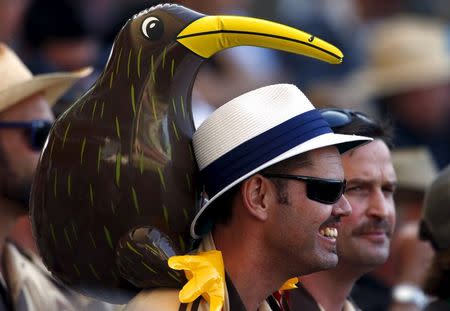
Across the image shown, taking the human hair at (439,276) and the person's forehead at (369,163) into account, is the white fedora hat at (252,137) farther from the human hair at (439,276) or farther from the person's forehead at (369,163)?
the human hair at (439,276)

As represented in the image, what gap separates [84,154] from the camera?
14.1ft

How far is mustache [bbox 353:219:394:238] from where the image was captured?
5.44m

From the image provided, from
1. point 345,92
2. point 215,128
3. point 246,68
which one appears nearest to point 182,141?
point 215,128

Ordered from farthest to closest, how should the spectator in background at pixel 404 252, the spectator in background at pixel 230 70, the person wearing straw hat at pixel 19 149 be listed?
1. the spectator in background at pixel 230 70
2. the spectator in background at pixel 404 252
3. the person wearing straw hat at pixel 19 149

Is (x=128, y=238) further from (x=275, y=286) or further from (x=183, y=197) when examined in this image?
(x=275, y=286)

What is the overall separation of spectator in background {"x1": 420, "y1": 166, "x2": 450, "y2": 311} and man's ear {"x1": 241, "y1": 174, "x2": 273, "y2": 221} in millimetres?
1768

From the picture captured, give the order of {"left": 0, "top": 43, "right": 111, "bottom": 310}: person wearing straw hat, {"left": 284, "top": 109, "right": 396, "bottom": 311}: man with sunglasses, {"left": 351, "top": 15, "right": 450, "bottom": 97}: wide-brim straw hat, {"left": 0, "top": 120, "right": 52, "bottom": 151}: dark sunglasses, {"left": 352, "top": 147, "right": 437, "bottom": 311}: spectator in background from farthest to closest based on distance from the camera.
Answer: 1. {"left": 351, "top": 15, "right": 450, "bottom": 97}: wide-brim straw hat
2. {"left": 352, "top": 147, "right": 437, "bottom": 311}: spectator in background
3. {"left": 0, "top": 120, "right": 52, "bottom": 151}: dark sunglasses
4. {"left": 0, "top": 43, "right": 111, "bottom": 310}: person wearing straw hat
5. {"left": 284, "top": 109, "right": 396, "bottom": 311}: man with sunglasses

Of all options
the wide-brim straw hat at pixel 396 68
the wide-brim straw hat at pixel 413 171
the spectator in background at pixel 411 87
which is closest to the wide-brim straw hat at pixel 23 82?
the wide-brim straw hat at pixel 413 171

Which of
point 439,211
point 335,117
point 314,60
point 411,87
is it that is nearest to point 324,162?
point 335,117

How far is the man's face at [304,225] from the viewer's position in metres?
4.39

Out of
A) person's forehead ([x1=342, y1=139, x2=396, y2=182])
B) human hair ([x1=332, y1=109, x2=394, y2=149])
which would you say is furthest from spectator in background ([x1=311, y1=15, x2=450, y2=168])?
person's forehead ([x1=342, y1=139, x2=396, y2=182])

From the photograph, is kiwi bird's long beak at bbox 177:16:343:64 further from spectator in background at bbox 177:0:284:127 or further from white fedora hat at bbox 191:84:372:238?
spectator in background at bbox 177:0:284:127

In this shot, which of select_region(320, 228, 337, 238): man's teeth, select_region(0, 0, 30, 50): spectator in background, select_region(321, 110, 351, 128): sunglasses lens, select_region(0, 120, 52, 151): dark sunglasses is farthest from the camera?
select_region(0, 0, 30, 50): spectator in background

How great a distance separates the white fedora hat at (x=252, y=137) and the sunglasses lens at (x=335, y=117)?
668mm
